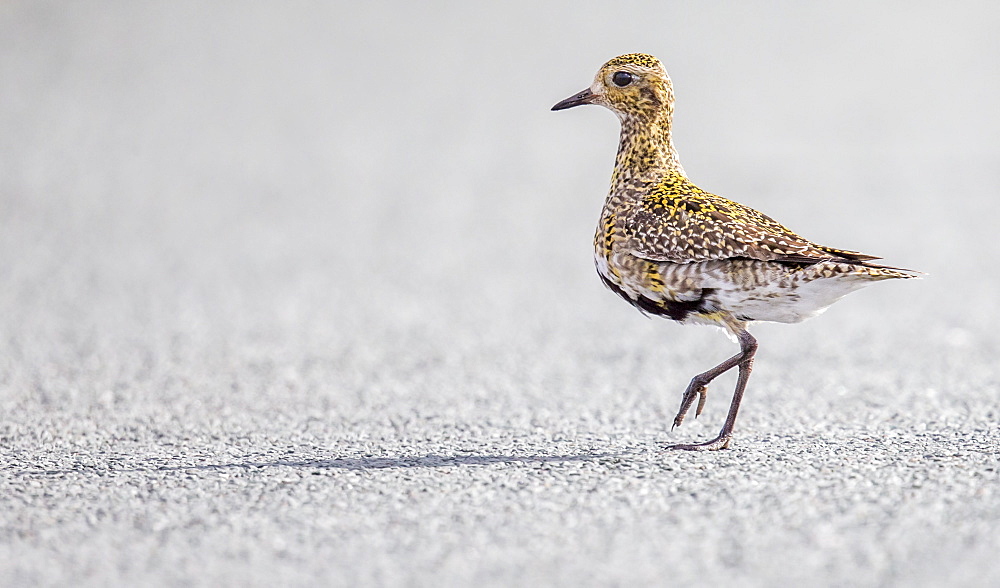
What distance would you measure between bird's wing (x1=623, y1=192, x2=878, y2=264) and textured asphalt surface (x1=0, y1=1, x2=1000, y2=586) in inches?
42.8

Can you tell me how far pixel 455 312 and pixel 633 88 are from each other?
564 centimetres

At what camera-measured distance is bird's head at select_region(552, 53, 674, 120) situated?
24.6 ft

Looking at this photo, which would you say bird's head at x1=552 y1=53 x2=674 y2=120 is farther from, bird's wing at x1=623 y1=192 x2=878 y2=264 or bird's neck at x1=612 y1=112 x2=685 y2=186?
bird's wing at x1=623 y1=192 x2=878 y2=264

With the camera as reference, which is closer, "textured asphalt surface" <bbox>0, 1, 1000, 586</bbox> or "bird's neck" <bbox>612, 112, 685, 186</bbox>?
"textured asphalt surface" <bbox>0, 1, 1000, 586</bbox>

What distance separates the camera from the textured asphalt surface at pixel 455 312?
17.5 ft

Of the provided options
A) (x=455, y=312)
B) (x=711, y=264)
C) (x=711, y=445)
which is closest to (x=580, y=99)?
(x=711, y=264)

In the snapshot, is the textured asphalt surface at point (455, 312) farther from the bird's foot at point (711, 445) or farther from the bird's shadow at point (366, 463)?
the bird's foot at point (711, 445)

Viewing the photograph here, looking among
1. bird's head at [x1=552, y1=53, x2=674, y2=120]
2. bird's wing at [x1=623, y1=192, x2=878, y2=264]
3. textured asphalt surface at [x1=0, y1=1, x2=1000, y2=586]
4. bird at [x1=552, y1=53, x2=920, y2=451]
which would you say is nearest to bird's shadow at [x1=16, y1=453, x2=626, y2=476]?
textured asphalt surface at [x1=0, y1=1, x2=1000, y2=586]

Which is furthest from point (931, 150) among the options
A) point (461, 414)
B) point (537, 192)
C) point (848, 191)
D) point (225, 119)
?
point (461, 414)

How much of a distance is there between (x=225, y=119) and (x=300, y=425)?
16.2 m

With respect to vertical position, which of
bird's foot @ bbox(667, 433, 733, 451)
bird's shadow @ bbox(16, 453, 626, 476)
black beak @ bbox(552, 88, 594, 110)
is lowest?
bird's shadow @ bbox(16, 453, 626, 476)

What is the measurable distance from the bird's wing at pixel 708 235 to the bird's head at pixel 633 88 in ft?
2.41

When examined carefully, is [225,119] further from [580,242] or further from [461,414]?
[461,414]

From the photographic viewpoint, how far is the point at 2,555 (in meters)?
5.13
